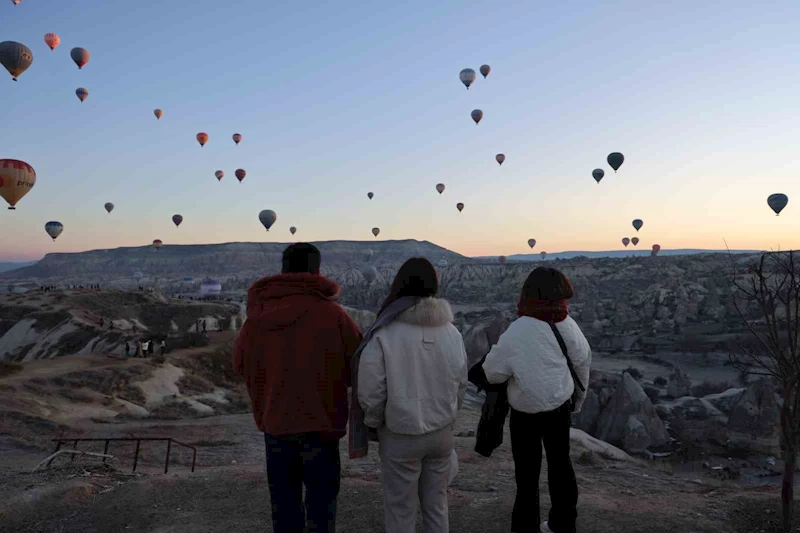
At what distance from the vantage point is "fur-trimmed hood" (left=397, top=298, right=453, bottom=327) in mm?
3115

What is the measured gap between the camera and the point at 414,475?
3186 millimetres

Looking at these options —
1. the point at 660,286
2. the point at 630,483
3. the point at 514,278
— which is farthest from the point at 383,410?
the point at 514,278

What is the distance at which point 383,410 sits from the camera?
312 centimetres

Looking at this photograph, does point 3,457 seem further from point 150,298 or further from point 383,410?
point 150,298

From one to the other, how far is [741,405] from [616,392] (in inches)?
179

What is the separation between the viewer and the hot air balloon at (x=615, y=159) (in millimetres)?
46719

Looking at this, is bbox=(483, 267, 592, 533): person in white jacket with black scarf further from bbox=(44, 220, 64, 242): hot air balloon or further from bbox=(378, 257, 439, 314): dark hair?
bbox=(44, 220, 64, 242): hot air balloon

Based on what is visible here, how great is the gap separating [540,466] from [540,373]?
769mm

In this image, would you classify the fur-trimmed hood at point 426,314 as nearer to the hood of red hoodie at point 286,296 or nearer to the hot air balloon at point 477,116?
the hood of red hoodie at point 286,296

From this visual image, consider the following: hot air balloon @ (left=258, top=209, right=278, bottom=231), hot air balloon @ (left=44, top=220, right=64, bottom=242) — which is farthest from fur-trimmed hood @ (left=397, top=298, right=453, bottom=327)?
hot air balloon @ (left=44, top=220, right=64, bottom=242)

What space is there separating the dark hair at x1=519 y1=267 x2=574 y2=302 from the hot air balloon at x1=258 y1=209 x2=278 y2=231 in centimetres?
5429

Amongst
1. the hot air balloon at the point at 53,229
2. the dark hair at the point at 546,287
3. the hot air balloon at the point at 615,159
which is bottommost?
the dark hair at the point at 546,287

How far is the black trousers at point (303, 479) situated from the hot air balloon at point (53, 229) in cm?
6621

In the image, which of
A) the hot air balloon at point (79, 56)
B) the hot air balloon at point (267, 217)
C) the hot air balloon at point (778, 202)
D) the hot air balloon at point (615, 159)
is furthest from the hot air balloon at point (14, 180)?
the hot air balloon at point (778, 202)
